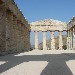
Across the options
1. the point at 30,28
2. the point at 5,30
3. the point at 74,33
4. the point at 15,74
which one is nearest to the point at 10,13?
the point at 5,30

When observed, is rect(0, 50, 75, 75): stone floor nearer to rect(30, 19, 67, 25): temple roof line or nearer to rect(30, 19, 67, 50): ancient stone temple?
rect(30, 19, 67, 50): ancient stone temple

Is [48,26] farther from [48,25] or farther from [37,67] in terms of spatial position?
[37,67]

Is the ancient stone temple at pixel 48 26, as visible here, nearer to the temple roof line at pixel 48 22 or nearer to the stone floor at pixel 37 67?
the temple roof line at pixel 48 22

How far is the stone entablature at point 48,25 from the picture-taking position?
56.2 meters

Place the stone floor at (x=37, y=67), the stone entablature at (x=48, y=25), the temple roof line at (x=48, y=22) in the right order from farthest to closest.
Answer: the temple roof line at (x=48, y=22), the stone entablature at (x=48, y=25), the stone floor at (x=37, y=67)

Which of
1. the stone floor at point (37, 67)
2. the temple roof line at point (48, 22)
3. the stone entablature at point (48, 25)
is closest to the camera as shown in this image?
the stone floor at point (37, 67)

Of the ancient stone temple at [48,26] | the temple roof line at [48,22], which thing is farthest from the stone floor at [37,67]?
the temple roof line at [48,22]

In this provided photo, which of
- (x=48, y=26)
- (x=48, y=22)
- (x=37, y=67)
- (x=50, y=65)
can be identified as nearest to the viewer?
(x=37, y=67)

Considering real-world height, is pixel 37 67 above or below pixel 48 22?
below

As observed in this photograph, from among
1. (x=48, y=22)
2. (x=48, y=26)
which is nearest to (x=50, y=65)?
(x=48, y=26)

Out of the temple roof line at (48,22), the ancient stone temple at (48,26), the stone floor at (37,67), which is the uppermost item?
the temple roof line at (48,22)

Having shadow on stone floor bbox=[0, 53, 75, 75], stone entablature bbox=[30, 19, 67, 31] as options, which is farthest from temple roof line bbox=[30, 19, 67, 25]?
shadow on stone floor bbox=[0, 53, 75, 75]

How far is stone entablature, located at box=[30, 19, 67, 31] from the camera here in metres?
56.2

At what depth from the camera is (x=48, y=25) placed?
56.6 m
